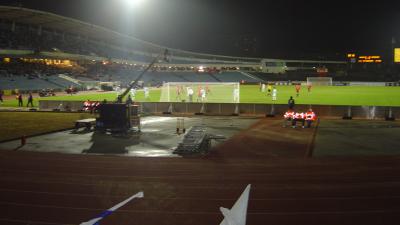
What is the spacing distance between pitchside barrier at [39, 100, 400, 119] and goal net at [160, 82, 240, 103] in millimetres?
6523

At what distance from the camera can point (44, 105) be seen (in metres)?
39.0

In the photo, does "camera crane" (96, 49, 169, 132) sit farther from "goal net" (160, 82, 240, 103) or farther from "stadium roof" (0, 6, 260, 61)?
"stadium roof" (0, 6, 260, 61)

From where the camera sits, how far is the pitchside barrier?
31.3m

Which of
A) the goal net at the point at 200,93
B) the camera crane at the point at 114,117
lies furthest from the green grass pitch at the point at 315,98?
the camera crane at the point at 114,117

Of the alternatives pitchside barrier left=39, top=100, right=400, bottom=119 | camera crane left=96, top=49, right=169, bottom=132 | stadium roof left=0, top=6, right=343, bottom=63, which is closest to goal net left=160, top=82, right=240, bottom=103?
pitchside barrier left=39, top=100, right=400, bottom=119

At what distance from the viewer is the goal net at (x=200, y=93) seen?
44.2 meters

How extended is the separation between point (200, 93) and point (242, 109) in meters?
9.90

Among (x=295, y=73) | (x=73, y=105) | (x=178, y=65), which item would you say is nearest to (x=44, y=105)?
(x=73, y=105)

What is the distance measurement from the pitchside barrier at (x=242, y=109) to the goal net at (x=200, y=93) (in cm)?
652

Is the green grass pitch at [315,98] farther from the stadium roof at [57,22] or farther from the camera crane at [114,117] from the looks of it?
the camera crane at [114,117]

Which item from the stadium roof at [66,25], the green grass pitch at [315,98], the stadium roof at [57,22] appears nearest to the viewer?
the green grass pitch at [315,98]

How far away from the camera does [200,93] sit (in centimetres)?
4416

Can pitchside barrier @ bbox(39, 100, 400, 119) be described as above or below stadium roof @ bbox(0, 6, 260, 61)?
below

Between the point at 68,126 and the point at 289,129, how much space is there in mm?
14552
